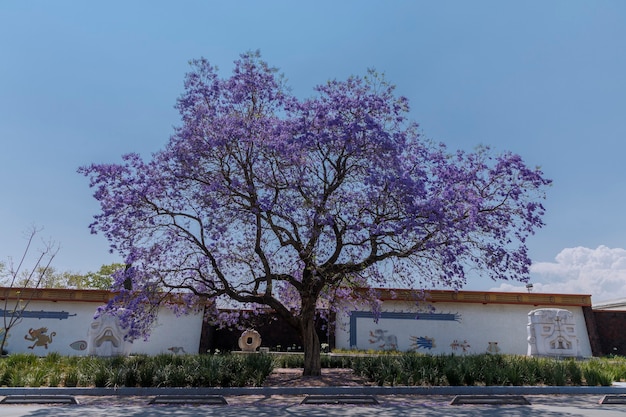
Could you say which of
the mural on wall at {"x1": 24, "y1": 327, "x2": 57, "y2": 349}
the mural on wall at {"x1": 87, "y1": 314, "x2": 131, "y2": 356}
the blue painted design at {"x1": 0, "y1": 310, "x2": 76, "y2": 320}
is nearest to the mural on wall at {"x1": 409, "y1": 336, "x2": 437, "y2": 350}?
the mural on wall at {"x1": 87, "y1": 314, "x2": 131, "y2": 356}

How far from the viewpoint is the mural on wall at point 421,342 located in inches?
953

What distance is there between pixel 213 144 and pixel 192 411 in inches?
285

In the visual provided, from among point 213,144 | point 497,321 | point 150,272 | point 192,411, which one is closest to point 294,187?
point 213,144

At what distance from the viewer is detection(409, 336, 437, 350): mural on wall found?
24219mm

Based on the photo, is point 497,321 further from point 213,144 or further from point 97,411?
point 97,411

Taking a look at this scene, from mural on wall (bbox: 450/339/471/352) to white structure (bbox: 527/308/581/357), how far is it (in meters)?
3.58

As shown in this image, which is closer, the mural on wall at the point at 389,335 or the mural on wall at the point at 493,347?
the mural on wall at the point at 389,335

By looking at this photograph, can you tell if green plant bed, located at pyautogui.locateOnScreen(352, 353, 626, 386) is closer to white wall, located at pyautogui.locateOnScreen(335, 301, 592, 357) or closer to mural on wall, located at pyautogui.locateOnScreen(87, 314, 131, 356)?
white wall, located at pyautogui.locateOnScreen(335, 301, 592, 357)

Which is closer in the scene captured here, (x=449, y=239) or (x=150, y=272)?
(x=449, y=239)

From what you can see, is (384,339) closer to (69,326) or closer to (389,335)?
(389,335)

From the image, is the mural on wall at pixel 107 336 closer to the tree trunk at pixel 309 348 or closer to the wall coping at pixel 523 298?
the tree trunk at pixel 309 348

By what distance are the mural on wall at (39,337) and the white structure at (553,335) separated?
85.0 feet

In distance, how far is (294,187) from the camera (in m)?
13.0

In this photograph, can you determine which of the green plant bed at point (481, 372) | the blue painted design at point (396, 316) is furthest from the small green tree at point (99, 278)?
the green plant bed at point (481, 372)
